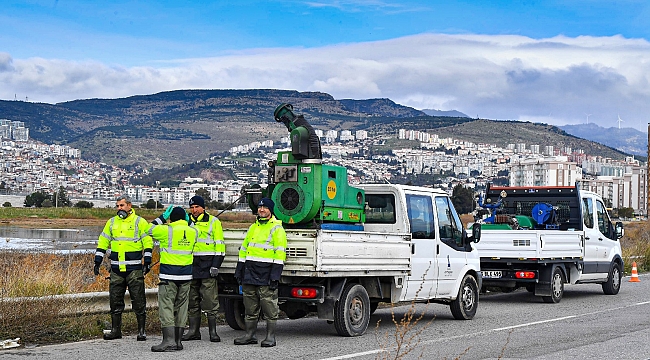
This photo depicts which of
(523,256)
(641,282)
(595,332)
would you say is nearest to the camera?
(595,332)

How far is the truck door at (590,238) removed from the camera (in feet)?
62.2

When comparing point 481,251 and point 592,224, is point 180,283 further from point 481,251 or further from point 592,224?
point 592,224

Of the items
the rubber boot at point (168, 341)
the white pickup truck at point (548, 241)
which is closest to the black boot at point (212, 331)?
the rubber boot at point (168, 341)

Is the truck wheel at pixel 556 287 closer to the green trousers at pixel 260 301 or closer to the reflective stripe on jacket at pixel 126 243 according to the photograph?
the green trousers at pixel 260 301

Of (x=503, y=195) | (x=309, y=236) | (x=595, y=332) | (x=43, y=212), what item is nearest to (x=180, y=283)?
(x=309, y=236)

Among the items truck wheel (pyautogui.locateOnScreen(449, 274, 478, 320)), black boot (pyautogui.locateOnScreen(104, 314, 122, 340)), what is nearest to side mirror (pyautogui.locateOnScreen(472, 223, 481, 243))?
truck wheel (pyautogui.locateOnScreen(449, 274, 478, 320))

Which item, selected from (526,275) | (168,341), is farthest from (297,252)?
(526,275)

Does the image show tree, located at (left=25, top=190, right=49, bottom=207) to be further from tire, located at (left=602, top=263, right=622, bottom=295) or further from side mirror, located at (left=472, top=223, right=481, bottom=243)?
side mirror, located at (left=472, top=223, right=481, bottom=243)

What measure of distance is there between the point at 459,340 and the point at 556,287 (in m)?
6.89

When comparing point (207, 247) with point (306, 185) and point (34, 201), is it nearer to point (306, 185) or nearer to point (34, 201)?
point (306, 185)

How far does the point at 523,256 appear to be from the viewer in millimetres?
17391

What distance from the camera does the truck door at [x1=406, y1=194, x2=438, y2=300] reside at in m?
13.0

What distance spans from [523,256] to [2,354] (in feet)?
35.3

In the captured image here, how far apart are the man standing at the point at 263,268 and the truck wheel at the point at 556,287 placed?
27.6 feet
